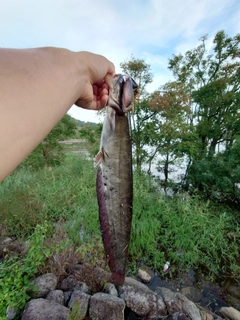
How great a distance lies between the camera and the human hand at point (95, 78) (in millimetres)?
1068

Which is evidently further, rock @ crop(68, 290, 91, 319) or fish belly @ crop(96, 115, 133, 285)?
rock @ crop(68, 290, 91, 319)

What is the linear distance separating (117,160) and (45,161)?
22.1 ft

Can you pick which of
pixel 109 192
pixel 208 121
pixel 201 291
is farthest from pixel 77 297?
pixel 208 121

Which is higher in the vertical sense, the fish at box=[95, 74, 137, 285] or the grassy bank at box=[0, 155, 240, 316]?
the fish at box=[95, 74, 137, 285]

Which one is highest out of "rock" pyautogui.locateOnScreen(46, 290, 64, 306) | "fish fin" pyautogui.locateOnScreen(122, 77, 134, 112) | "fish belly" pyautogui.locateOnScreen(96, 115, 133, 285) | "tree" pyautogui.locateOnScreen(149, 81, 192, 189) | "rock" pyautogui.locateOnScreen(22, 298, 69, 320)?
"tree" pyautogui.locateOnScreen(149, 81, 192, 189)

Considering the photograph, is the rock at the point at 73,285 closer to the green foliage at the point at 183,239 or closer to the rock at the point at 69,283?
the rock at the point at 69,283

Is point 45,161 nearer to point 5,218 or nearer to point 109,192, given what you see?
point 5,218

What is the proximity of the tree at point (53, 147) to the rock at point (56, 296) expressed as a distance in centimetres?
545

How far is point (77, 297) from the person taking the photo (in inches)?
82.1

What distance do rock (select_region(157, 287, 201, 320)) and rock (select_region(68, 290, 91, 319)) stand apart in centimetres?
115

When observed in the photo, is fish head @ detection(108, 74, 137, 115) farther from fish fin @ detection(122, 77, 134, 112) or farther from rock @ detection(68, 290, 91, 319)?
rock @ detection(68, 290, 91, 319)

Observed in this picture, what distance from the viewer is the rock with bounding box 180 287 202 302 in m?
2.88

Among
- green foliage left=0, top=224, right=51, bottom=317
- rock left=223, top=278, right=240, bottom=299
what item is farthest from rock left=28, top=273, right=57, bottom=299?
rock left=223, top=278, right=240, bottom=299

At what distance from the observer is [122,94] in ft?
3.44
